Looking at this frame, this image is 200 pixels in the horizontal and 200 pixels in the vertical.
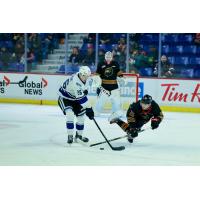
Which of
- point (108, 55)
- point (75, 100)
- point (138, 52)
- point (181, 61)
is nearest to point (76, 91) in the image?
point (75, 100)

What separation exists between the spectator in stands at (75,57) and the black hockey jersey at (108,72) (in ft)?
4.09

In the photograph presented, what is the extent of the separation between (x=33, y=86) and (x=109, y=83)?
2188 millimetres

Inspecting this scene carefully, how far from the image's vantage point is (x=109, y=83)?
5.73 metres

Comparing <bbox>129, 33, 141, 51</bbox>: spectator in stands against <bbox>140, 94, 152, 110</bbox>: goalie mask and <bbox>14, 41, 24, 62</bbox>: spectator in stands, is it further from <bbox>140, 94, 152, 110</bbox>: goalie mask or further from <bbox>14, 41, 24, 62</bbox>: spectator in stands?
<bbox>140, 94, 152, 110</bbox>: goalie mask

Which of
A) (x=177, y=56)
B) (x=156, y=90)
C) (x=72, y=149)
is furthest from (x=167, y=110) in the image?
(x=72, y=149)

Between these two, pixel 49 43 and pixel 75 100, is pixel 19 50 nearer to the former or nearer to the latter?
pixel 49 43

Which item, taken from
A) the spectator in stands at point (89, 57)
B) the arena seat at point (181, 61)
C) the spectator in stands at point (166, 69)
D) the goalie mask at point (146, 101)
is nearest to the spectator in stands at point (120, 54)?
the spectator in stands at point (89, 57)

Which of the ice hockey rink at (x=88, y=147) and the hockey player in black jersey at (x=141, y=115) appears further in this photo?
the hockey player in black jersey at (x=141, y=115)

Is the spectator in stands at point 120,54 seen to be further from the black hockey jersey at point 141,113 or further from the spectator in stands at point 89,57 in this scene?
the black hockey jersey at point 141,113

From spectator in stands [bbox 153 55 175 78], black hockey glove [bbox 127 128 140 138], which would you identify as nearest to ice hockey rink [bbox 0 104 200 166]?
black hockey glove [bbox 127 128 140 138]

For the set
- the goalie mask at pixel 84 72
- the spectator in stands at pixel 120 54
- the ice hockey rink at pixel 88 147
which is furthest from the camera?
the spectator in stands at pixel 120 54

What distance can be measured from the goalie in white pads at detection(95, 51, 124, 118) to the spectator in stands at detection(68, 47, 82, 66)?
3.85 feet

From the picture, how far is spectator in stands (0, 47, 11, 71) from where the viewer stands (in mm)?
7238

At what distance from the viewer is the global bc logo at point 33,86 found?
7.45m
